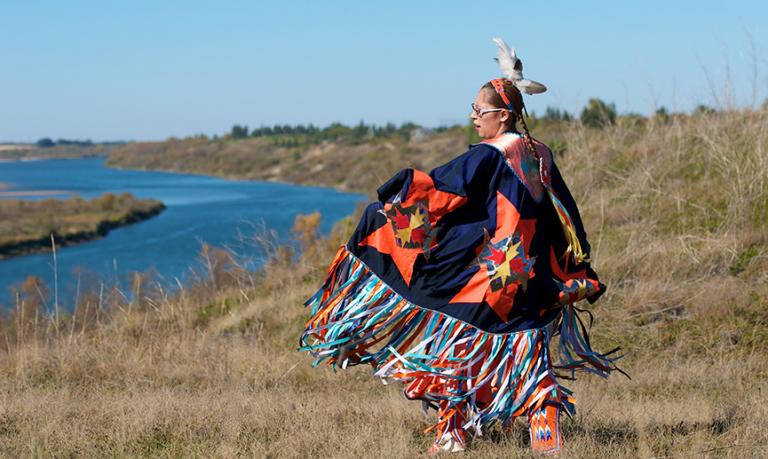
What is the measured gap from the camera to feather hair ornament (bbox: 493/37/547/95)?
13.2 feet

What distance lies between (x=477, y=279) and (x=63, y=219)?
283ft

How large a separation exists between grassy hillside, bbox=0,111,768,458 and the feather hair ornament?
5.01 ft

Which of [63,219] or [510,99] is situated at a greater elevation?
[510,99]

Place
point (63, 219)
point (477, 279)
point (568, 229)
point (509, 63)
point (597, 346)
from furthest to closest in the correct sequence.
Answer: point (63, 219) < point (597, 346) < point (509, 63) < point (568, 229) < point (477, 279)

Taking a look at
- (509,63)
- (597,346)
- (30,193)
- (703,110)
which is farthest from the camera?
(30,193)

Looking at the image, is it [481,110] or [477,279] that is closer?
[477,279]

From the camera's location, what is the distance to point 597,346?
671cm

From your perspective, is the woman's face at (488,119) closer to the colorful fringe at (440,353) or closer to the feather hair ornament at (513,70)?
the feather hair ornament at (513,70)

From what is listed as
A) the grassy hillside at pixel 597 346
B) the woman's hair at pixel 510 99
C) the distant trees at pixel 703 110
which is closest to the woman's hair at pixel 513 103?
the woman's hair at pixel 510 99

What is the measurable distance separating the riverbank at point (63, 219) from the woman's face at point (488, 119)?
71013 millimetres

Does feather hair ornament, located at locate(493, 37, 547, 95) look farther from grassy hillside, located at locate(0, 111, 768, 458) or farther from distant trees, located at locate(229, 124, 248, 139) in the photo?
distant trees, located at locate(229, 124, 248, 139)

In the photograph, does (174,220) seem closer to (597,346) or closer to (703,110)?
(703,110)

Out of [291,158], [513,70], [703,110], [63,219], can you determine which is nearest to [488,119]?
[513,70]

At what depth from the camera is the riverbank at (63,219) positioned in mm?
75125
